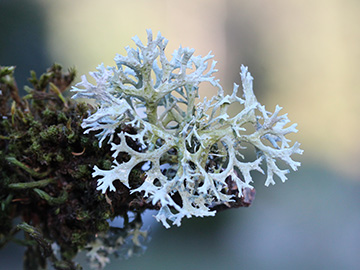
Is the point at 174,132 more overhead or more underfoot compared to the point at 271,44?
more underfoot

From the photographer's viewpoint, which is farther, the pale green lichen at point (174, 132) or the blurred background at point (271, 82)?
the blurred background at point (271, 82)

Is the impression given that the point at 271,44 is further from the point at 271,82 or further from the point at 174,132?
the point at 174,132

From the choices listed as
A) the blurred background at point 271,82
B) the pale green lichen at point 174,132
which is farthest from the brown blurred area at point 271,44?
the pale green lichen at point 174,132

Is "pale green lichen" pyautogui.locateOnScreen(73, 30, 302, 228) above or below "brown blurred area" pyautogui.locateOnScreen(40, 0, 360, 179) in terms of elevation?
below

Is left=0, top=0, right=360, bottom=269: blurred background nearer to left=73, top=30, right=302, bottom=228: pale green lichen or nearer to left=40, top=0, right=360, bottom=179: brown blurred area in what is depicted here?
left=40, top=0, right=360, bottom=179: brown blurred area

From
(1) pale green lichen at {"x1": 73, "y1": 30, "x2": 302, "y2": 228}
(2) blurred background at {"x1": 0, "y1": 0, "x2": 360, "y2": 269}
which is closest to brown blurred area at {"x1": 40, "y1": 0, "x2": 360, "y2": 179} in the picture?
(2) blurred background at {"x1": 0, "y1": 0, "x2": 360, "y2": 269}

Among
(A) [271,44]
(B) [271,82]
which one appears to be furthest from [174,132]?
(A) [271,44]

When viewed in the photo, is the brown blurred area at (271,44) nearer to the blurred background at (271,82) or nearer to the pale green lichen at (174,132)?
the blurred background at (271,82)
